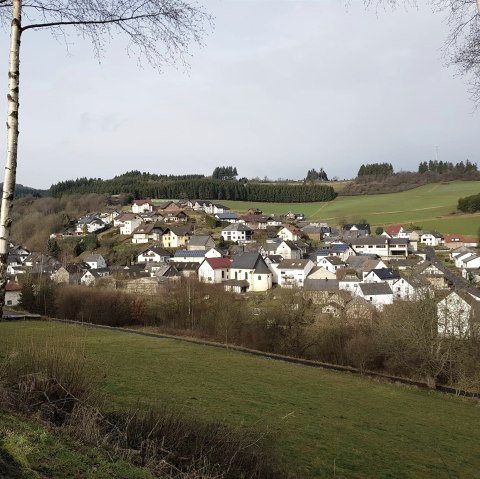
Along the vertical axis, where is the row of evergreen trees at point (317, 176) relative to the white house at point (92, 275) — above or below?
above

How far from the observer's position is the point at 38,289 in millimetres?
41281

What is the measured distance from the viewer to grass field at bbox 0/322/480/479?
30.0 feet

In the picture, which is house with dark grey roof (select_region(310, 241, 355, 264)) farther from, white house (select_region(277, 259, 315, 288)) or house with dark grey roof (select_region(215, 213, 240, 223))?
house with dark grey roof (select_region(215, 213, 240, 223))

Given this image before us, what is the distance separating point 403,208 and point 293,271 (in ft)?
197

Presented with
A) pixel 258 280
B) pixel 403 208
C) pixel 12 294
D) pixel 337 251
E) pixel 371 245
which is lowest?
pixel 12 294

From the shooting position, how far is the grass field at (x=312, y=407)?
913cm

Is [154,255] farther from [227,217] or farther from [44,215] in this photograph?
[44,215]

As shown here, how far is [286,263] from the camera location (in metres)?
63.6

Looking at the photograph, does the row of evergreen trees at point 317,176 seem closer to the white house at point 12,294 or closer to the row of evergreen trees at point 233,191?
the row of evergreen trees at point 233,191

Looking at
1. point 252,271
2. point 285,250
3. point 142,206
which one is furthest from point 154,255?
point 142,206

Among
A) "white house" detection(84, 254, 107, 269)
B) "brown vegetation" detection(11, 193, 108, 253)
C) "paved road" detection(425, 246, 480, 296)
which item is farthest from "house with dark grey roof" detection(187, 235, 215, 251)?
"paved road" detection(425, 246, 480, 296)

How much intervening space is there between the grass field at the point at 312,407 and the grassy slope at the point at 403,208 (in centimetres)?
7477

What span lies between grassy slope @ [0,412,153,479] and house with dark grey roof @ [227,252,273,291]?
187ft

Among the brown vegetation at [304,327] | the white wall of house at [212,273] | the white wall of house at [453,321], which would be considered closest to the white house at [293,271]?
the white wall of house at [212,273]
